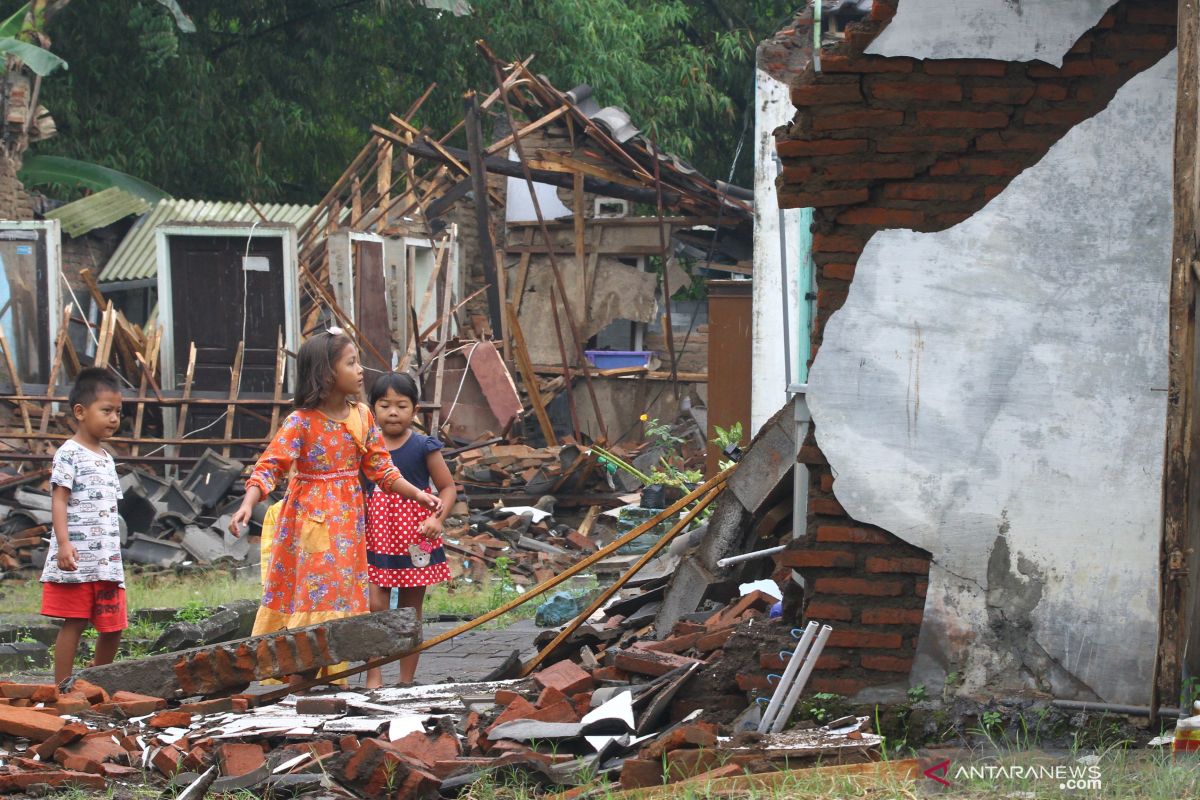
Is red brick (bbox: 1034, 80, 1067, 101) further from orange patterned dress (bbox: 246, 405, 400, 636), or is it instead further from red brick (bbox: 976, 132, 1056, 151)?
orange patterned dress (bbox: 246, 405, 400, 636)

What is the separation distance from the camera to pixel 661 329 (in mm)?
19172

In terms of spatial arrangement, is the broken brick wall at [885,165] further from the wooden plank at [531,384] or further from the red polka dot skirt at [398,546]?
the wooden plank at [531,384]

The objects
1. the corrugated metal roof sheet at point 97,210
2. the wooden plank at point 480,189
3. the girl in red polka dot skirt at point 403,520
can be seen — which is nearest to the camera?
the girl in red polka dot skirt at point 403,520

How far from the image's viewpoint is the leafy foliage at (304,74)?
73.0 ft

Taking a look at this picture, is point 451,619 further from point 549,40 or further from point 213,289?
point 549,40

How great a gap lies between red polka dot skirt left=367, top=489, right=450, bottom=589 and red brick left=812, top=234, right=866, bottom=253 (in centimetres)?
256

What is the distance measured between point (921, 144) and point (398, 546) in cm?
320

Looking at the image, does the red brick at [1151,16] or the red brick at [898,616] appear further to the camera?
the red brick at [898,616]

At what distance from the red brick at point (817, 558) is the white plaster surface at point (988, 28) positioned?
70.4 inches

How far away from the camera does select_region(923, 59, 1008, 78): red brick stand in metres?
4.84

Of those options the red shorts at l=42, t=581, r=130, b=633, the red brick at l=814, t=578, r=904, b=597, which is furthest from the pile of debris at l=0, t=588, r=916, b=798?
the red shorts at l=42, t=581, r=130, b=633

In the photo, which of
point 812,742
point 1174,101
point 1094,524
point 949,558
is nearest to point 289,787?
point 812,742

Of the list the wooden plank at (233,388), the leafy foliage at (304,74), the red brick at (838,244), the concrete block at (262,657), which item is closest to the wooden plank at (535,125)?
the wooden plank at (233,388)

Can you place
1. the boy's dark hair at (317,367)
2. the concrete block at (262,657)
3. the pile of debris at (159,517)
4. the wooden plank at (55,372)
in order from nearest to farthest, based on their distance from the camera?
the concrete block at (262,657), the boy's dark hair at (317,367), the pile of debris at (159,517), the wooden plank at (55,372)
